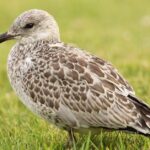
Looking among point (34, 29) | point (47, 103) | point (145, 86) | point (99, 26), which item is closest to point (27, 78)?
point (47, 103)

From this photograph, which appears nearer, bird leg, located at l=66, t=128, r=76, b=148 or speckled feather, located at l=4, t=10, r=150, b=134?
speckled feather, located at l=4, t=10, r=150, b=134

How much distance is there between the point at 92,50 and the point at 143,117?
8218mm

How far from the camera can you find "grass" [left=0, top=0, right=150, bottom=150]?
20.1 ft

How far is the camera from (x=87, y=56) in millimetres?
6176

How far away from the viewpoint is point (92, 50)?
13891 mm

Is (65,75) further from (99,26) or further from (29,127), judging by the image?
(99,26)

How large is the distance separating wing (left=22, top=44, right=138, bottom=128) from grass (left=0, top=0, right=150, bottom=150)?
9.6 inches

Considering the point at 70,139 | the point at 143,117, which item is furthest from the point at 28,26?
the point at 143,117

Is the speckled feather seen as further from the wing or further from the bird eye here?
the bird eye

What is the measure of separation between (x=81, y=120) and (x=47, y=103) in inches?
14.2

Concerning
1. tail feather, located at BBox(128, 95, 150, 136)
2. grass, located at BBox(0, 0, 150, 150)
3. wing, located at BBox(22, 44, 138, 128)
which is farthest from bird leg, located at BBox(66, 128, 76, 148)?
tail feather, located at BBox(128, 95, 150, 136)

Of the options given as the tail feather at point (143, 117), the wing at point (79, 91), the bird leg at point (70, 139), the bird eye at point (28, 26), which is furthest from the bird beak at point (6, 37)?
the tail feather at point (143, 117)

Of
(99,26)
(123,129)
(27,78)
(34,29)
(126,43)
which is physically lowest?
(123,129)

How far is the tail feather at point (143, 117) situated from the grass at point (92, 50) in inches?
7.7
